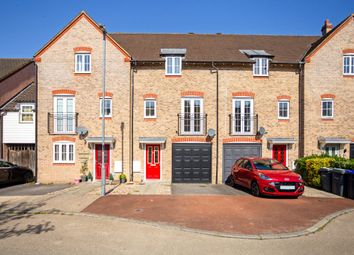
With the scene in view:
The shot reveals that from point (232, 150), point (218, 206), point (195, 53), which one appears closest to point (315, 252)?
point (218, 206)

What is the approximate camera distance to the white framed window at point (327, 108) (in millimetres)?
15531

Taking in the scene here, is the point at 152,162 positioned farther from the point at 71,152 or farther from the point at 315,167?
the point at 315,167

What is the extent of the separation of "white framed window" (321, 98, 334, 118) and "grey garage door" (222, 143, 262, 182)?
176 inches

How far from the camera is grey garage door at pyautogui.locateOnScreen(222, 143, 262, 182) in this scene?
15.3 m

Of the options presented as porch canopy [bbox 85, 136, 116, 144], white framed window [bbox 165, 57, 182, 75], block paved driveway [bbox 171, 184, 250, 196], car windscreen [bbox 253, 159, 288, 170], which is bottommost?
block paved driveway [bbox 171, 184, 250, 196]

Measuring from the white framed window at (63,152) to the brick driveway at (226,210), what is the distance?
210 inches

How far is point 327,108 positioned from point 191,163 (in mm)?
8872

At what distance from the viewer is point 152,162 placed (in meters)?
15.2

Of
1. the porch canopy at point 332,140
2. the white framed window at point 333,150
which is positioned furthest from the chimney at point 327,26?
the white framed window at point 333,150

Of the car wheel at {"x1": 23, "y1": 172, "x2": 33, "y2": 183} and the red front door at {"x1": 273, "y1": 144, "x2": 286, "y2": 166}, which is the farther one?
the red front door at {"x1": 273, "y1": 144, "x2": 286, "y2": 166}

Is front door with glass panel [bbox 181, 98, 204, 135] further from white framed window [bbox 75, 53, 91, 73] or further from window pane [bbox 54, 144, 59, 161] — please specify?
window pane [bbox 54, 144, 59, 161]

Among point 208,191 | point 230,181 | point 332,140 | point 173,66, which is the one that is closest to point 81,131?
point 173,66

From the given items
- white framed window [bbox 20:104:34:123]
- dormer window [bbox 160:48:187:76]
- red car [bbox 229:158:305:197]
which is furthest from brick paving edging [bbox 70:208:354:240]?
white framed window [bbox 20:104:34:123]

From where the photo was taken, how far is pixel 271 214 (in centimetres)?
830
